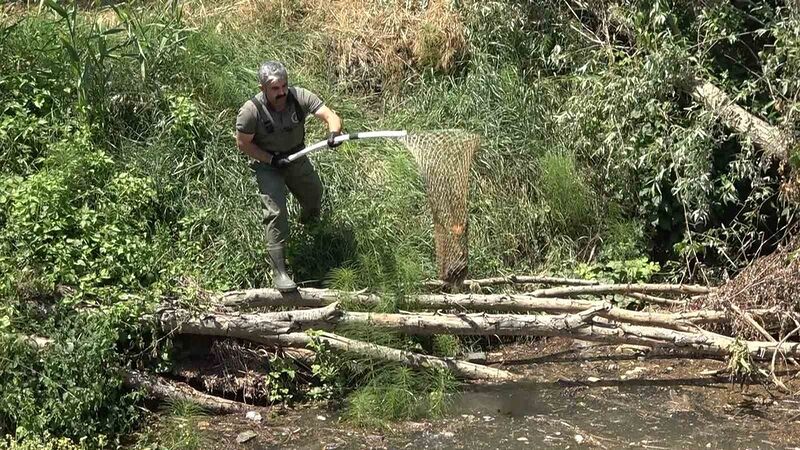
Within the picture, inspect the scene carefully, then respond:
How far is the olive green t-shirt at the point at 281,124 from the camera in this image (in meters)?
6.43

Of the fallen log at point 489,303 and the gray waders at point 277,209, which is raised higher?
the gray waders at point 277,209

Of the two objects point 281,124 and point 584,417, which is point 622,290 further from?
point 281,124

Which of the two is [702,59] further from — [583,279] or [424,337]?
[424,337]

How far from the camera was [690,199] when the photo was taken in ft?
23.7

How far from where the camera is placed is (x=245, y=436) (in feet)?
19.2

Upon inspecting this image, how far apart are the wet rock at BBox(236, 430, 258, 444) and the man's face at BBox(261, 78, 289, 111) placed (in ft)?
7.06

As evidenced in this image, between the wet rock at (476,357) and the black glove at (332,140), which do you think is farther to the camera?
the wet rock at (476,357)

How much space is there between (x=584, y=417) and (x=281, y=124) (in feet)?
9.13

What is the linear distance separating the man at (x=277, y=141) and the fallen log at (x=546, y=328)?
0.52 metres

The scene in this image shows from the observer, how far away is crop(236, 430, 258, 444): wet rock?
5.82 m

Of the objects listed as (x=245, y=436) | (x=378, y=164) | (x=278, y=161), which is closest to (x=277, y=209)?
(x=278, y=161)

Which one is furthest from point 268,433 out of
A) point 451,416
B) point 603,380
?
point 603,380

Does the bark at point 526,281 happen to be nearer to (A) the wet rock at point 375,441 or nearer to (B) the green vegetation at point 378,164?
(B) the green vegetation at point 378,164

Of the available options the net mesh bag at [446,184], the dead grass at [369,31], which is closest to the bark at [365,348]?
the net mesh bag at [446,184]
